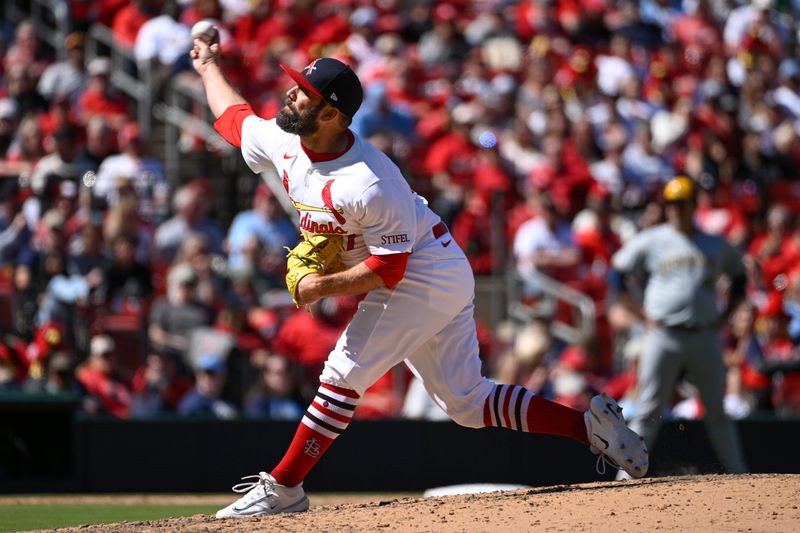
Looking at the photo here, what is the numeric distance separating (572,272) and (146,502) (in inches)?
175

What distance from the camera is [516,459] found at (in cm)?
1081

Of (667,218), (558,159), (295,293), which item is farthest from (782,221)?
(295,293)

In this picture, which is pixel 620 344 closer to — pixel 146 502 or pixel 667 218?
pixel 667 218

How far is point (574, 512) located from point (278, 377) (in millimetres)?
5374

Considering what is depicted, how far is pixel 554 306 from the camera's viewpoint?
11.9m

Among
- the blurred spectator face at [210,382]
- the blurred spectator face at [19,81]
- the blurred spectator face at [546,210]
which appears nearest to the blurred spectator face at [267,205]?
the blurred spectator face at [210,382]

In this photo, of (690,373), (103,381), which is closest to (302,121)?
(690,373)

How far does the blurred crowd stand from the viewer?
11023mm

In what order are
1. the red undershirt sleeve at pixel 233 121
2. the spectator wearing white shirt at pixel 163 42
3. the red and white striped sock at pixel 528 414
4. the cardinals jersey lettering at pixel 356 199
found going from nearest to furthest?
the cardinals jersey lettering at pixel 356 199 → the red and white striped sock at pixel 528 414 → the red undershirt sleeve at pixel 233 121 → the spectator wearing white shirt at pixel 163 42

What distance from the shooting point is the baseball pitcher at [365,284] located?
19.9ft

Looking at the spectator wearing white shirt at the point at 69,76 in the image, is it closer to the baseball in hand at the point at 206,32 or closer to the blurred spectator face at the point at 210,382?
the blurred spectator face at the point at 210,382

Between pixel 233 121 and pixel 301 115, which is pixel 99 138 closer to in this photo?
pixel 233 121

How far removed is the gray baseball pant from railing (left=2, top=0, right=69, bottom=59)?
790 centimetres

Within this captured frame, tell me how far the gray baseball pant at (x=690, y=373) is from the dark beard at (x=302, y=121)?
13.0ft
